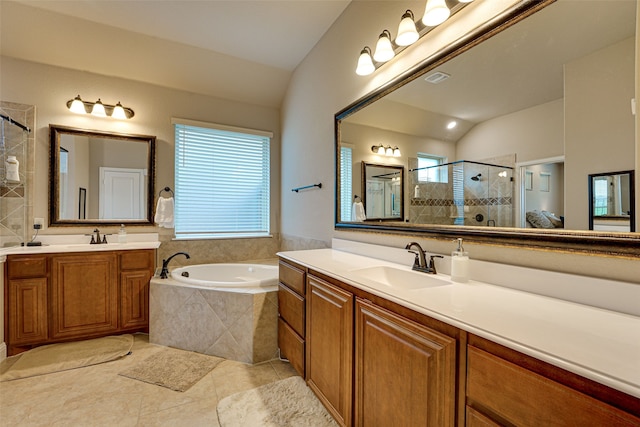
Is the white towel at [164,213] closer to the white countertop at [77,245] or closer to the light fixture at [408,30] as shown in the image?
the white countertop at [77,245]

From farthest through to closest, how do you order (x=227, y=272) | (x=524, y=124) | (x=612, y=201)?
(x=227, y=272) < (x=524, y=124) < (x=612, y=201)

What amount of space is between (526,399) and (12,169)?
3.86m

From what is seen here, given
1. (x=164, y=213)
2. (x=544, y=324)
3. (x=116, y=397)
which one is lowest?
(x=116, y=397)

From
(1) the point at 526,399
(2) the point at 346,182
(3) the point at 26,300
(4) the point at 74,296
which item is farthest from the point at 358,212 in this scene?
(3) the point at 26,300

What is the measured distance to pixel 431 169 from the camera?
168cm

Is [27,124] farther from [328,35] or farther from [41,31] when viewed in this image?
[328,35]

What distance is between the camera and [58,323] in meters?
2.44

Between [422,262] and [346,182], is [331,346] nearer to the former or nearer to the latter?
[422,262]

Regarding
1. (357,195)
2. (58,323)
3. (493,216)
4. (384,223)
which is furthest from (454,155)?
(58,323)

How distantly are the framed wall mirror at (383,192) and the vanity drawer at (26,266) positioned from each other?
2.79 metres

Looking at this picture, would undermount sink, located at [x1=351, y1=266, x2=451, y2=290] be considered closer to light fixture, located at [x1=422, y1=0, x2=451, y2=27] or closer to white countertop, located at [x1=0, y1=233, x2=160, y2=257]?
light fixture, located at [x1=422, y1=0, x2=451, y2=27]

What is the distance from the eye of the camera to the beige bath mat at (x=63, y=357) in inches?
82.6

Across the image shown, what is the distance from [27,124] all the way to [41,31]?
87cm

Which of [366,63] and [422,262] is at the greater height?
[366,63]
